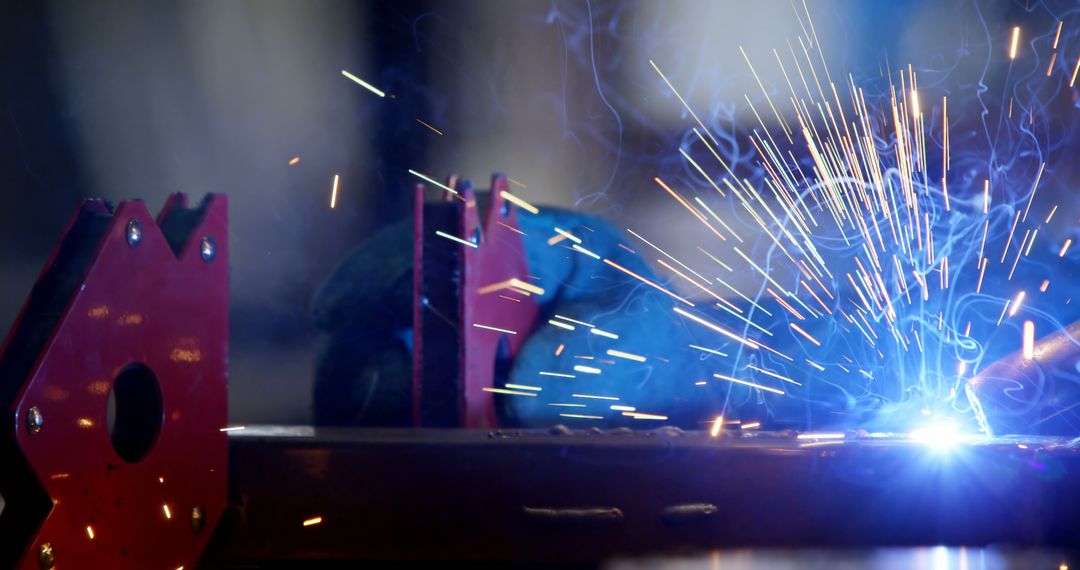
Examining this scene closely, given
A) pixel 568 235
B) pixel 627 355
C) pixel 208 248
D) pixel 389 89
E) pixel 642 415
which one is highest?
pixel 389 89

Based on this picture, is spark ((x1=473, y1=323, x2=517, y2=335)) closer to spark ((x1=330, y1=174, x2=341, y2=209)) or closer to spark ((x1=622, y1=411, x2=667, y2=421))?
spark ((x1=622, y1=411, x2=667, y2=421))

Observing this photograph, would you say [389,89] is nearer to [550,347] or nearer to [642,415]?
[550,347]

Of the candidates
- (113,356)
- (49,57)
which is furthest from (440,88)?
(113,356)

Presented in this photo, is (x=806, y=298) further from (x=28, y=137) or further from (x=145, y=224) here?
(x=28, y=137)

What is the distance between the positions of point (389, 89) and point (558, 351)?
1.07m

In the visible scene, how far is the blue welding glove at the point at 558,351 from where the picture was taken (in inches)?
85.0

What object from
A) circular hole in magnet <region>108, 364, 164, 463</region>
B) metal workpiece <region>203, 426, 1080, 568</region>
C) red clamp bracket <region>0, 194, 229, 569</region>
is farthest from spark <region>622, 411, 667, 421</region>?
circular hole in magnet <region>108, 364, 164, 463</region>

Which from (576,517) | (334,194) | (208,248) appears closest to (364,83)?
(334,194)

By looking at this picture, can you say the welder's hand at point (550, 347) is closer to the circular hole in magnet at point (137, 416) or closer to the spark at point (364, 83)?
the spark at point (364, 83)

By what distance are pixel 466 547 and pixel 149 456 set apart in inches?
16.5

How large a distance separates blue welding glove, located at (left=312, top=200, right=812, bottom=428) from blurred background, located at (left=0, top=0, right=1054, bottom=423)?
20.9 inches

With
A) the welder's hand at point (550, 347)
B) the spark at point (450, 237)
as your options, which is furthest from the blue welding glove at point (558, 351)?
the spark at point (450, 237)

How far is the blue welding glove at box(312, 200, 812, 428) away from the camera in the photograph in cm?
216

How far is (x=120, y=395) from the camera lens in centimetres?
119
